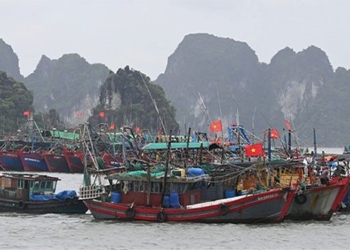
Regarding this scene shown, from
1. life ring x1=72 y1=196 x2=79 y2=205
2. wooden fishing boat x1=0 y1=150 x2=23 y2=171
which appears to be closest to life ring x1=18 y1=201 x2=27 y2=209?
life ring x1=72 y1=196 x2=79 y2=205

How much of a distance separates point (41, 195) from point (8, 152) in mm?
45145

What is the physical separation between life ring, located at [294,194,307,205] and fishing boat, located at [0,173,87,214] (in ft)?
35.0

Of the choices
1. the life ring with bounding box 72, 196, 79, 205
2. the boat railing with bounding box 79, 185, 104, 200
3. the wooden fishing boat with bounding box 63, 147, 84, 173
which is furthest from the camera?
the wooden fishing boat with bounding box 63, 147, 84, 173

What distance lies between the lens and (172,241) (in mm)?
31312

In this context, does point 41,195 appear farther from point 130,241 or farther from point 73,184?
point 73,184

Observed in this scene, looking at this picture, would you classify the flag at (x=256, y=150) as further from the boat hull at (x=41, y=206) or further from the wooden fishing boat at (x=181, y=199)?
the boat hull at (x=41, y=206)

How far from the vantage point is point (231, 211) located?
34375mm

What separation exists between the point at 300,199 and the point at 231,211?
4057mm

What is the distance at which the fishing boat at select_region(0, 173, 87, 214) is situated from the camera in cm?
3922

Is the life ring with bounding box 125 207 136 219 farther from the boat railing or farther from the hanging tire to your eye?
the hanging tire

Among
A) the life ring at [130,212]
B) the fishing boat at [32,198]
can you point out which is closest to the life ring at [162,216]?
the life ring at [130,212]

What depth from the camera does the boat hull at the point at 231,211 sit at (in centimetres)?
3428

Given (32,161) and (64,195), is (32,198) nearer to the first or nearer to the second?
(64,195)

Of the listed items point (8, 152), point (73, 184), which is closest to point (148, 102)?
point (8, 152)
